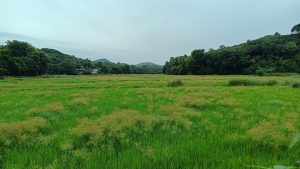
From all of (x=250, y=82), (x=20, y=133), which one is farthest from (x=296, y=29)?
(x=20, y=133)

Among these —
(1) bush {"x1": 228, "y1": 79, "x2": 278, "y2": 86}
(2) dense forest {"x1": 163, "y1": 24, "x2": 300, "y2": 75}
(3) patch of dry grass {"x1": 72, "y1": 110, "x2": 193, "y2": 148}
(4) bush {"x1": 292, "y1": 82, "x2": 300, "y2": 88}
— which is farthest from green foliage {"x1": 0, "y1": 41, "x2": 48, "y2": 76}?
(3) patch of dry grass {"x1": 72, "y1": 110, "x2": 193, "y2": 148}

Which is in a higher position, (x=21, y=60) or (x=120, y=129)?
(x=21, y=60)

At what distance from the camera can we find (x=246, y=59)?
3457 inches

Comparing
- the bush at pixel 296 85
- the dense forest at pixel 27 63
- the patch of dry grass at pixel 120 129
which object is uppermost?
the dense forest at pixel 27 63

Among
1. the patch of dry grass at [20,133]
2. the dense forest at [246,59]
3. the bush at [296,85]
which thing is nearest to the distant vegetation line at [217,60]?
the dense forest at [246,59]

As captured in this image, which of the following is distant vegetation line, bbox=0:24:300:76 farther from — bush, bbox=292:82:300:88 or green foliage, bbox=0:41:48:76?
bush, bbox=292:82:300:88

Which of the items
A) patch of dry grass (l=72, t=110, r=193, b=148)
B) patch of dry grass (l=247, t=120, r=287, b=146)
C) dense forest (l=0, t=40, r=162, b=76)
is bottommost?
patch of dry grass (l=72, t=110, r=193, b=148)

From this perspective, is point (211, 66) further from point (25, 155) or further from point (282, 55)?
point (25, 155)

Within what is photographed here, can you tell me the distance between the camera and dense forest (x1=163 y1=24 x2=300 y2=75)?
82.8m

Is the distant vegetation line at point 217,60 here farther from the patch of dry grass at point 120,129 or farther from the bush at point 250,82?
the patch of dry grass at point 120,129

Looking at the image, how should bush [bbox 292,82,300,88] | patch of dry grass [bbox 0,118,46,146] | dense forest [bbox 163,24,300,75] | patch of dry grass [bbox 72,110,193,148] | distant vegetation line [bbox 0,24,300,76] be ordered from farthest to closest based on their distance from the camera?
dense forest [bbox 163,24,300,75] → distant vegetation line [bbox 0,24,300,76] → bush [bbox 292,82,300,88] → patch of dry grass [bbox 0,118,46,146] → patch of dry grass [bbox 72,110,193,148]

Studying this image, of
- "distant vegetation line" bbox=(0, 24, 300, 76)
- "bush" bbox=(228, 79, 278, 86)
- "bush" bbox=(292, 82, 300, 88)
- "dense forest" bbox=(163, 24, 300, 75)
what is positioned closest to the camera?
"bush" bbox=(292, 82, 300, 88)

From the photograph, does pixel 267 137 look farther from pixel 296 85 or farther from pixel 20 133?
pixel 296 85

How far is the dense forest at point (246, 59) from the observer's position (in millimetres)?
82812
